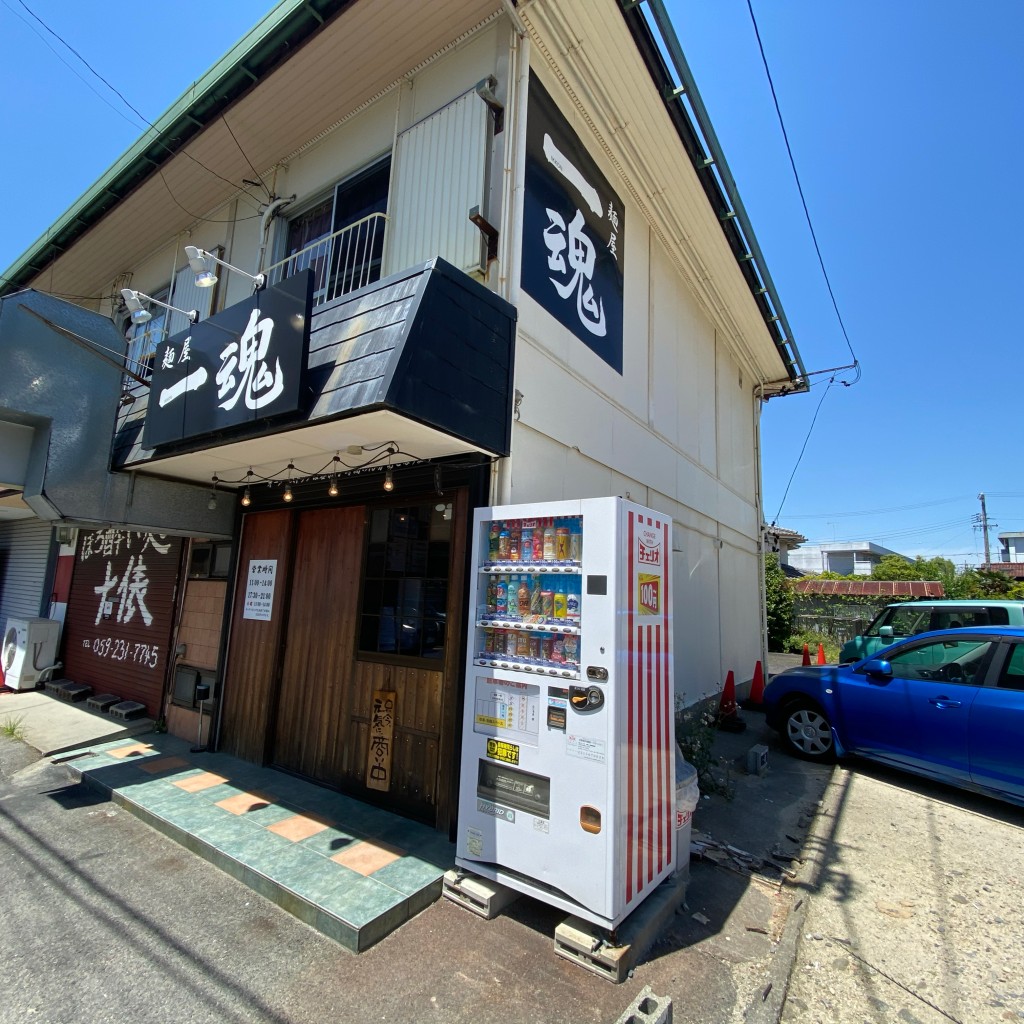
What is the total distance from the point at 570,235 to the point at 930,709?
5.72 m

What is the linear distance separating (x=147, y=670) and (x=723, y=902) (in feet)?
24.1

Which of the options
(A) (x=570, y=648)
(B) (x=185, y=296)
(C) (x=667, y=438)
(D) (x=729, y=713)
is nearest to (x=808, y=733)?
(D) (x=729, y=713)

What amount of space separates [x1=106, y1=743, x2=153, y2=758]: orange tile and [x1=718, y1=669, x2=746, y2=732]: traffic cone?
709 centimetres

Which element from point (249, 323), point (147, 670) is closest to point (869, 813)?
point (249, 323)

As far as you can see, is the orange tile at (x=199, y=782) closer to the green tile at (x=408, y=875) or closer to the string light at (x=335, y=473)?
the green tile at (x=408, y=875)

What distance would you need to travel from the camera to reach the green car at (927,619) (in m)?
6.71

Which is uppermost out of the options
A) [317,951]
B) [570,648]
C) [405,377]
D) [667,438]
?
[667,438]

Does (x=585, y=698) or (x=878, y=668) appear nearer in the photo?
(x=585, y=698)

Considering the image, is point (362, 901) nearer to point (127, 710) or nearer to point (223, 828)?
point (223, 828)

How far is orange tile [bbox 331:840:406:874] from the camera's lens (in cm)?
355

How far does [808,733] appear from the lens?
611 cm

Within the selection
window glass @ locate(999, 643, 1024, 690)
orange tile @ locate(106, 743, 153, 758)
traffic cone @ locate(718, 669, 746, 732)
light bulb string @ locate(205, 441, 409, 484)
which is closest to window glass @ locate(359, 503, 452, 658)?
light bulb string @ locate(205, 441, 409, 484)

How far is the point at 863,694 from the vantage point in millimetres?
5617

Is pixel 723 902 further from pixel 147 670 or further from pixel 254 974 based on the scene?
pixel 147 670
